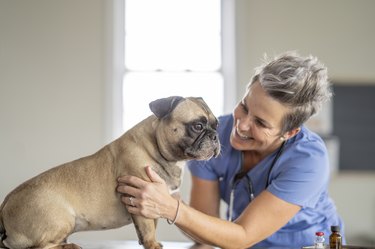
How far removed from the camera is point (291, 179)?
1530mm

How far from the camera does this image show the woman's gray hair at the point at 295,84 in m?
1.48

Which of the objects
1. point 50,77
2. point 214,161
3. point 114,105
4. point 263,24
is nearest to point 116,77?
point 114,105

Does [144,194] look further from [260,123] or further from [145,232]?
[260,123]

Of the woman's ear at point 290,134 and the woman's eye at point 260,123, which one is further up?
the woman's eye at point 260,123

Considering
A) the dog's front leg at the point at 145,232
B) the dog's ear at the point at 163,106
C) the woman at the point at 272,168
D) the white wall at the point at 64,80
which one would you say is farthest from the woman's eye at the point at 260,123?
the white wall at the point at 64,80

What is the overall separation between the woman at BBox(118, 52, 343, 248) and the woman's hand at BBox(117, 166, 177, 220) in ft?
0.13

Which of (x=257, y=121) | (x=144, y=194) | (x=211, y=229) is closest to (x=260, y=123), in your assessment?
(x=257, y=121)

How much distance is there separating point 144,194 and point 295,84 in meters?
0.60

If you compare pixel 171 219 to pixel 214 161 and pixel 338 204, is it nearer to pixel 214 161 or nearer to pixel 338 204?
pixel 214 161

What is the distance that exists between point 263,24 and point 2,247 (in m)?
2.89

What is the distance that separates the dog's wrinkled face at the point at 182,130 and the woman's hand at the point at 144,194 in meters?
0.08

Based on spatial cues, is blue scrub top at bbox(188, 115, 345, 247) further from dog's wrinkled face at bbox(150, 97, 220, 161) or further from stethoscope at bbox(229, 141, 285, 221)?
dog's wrinkled face at bbox(150, 97, 220, 161)

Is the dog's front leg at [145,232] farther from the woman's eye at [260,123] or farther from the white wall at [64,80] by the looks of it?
the white wall at [64,80]

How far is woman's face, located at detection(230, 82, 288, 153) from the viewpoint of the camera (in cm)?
151
